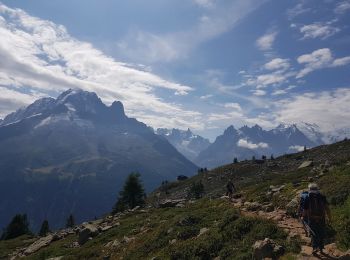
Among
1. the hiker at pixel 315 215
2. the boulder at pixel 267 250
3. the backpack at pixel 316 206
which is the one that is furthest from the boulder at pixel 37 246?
the backpack at pixel 316 206

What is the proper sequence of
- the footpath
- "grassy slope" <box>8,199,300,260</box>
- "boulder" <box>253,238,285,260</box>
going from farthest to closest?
"grassy slope" <box>8,199,300,260</box> < "boulder" <box>253,238,285,260</box> < the footpath

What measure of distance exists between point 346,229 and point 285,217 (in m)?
5.80

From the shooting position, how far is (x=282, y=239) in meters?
18.0

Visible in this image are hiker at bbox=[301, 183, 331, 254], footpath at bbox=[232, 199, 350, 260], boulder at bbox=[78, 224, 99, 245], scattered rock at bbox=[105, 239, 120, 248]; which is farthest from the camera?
boulder at bbox=[78, 224, 99, 245]

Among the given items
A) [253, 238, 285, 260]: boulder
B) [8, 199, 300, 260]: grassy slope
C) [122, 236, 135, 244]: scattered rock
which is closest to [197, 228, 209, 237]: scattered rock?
[8, 199, 300, 260]: grassy slope

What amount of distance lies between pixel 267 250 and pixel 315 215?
8.43 feet

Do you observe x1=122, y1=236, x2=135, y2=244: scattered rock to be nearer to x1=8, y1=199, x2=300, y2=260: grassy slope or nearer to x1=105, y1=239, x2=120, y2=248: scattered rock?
x1=8, y1=199, x2=300, y2=260: grassy slope

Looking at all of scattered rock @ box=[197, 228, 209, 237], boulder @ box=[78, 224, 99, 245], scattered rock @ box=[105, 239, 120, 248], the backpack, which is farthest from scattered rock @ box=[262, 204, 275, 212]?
boulder @ box=[78, 224, 99, 245]

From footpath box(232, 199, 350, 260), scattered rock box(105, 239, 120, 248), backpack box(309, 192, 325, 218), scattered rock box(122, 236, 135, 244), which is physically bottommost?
scattered rock box(105, 239, 120, 248)

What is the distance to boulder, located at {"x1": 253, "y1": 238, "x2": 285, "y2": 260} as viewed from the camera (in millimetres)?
16375

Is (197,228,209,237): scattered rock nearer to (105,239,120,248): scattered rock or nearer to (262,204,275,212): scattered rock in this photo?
(262,204,275,212): scattered rock

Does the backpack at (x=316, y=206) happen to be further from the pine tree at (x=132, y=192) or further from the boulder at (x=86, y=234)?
the pine tree at (x=132, y=192)

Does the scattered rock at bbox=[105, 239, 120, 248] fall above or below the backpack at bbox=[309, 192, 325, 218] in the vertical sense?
below

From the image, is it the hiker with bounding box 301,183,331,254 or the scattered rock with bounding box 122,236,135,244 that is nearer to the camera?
the hiker with bounding box 301,183,331,254
